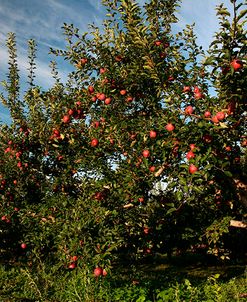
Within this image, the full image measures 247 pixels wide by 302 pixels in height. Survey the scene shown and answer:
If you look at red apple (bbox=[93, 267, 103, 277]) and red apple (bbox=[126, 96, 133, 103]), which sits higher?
red apple (bbox=[126, 96, 133, 103])

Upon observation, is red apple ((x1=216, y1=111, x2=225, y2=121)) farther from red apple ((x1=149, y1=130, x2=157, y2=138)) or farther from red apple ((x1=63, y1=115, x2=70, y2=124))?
red apple ((x1=63, y1=115, x2=70, y2=124))

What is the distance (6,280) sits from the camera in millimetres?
10500

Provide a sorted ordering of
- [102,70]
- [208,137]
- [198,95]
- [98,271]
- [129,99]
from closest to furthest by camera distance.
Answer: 1. [208,137]
2. [98,271]
3. [198,95]
4. [129,99]
5. [102,70]

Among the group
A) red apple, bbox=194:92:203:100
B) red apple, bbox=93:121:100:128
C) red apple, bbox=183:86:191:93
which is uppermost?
red apple, bbox=183:86:191:93

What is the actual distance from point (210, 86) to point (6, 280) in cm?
890

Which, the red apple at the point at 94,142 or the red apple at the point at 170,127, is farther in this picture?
the red apple at the point at 94,142

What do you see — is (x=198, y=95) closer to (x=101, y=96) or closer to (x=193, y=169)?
(x=193, y=169)

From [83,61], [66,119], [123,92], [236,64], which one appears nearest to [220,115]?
[236,64]

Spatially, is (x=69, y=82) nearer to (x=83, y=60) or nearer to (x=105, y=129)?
(x=83, y=60)

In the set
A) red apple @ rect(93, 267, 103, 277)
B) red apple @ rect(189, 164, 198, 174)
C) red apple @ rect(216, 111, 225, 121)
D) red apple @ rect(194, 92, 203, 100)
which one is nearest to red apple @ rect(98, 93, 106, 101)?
red apple @ rect(194, 92, 203, 100)

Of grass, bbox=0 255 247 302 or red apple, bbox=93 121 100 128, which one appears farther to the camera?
red apple, bbox=93 121 100 128

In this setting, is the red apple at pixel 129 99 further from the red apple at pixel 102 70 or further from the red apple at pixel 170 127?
the red apple at pixel 170 127

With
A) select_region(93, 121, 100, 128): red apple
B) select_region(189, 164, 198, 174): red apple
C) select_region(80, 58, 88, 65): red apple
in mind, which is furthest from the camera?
select_region(80, 58, 88, 65): red apple

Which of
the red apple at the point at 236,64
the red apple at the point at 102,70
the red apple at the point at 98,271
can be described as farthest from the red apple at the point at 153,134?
the red apple at the point at 98,271
